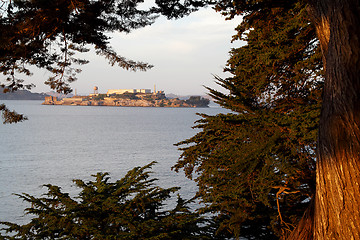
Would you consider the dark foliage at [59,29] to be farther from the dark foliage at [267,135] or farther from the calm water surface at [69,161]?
the calm water surface at [69,161]

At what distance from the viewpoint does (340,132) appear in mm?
4094

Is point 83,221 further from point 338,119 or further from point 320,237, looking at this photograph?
point 338,119

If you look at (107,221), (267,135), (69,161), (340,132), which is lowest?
(69,161)

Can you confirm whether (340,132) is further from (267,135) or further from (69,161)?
(69,161)

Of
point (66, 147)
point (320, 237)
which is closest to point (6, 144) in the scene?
point (66, 147)

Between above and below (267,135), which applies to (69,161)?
below

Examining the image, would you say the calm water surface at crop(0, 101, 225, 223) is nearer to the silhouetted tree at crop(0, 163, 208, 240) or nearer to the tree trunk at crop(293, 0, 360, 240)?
the silhouetted tree at crop(0, 163, 208, 240)

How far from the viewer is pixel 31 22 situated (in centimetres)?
652

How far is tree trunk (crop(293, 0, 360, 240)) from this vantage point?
3.99m

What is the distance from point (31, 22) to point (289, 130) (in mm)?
4749

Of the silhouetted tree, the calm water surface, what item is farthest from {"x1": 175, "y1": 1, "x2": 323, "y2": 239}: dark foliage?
the calm water surface

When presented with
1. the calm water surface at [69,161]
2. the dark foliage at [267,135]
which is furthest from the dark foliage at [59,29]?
the calm water surface at [69,161]

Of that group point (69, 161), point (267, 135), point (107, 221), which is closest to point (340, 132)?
point (267, 135)

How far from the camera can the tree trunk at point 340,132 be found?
3990 mm
